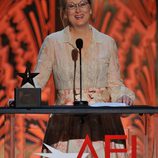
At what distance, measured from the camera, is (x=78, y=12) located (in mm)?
3607

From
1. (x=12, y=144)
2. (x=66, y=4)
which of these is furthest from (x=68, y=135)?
(x=66, y=4)

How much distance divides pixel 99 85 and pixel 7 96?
6.17ft

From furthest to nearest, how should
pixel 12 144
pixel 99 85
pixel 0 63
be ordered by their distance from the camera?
pixel 0 63 < pixel 99 85 < pixel 12 144

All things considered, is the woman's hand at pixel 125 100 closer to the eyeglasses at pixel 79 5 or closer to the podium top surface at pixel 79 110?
the podium top surface at pixel 79 110

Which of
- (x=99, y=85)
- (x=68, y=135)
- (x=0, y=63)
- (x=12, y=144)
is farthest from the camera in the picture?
(x=0, y=63)

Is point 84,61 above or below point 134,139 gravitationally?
above

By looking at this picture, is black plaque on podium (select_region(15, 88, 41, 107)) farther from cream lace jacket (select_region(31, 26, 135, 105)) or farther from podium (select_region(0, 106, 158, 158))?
cream lace jacket (select_region(31, 26, 135, 105))

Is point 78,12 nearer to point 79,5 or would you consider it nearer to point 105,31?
point 79,5

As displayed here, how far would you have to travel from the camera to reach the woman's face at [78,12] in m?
3.60

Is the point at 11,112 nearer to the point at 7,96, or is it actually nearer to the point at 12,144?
the point at 12,144

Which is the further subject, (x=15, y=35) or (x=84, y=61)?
(x=15, y=35)

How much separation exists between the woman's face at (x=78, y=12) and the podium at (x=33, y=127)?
3.10 feet

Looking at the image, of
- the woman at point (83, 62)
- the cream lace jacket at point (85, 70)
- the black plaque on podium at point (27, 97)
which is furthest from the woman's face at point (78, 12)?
the black plaque on podium at point (27, 97)

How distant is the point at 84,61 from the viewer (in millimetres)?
3605
